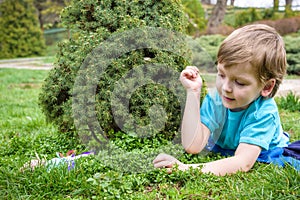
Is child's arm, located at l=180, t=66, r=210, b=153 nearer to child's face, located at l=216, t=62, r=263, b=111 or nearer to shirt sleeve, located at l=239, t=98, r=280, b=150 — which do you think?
child's face, located at l=216, t=62, r=263, b=111

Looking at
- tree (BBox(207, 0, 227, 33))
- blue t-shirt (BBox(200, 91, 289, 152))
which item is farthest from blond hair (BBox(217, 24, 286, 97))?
tree (BBox(207, 0, 227, 33))

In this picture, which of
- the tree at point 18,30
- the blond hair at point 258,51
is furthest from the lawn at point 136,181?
the tree at point 18,30

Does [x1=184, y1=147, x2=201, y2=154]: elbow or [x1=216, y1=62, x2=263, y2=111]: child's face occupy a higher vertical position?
[x1=216, y1=62, x2=263, y2=111]: child's face

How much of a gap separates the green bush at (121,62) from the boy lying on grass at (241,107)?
0.29 m

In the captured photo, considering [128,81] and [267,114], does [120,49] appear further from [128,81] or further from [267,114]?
[267,114]

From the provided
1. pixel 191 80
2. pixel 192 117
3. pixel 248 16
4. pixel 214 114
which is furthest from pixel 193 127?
pixel 248 16

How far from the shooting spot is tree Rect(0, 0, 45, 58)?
60.2 ft

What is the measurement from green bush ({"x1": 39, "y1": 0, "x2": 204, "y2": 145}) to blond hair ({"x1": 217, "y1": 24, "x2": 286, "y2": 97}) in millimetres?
560

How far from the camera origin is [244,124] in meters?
2.59

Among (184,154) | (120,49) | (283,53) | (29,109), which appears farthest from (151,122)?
(29,109)

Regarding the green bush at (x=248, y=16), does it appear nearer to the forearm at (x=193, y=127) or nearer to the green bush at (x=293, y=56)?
the green bush at (x=293, y=56)

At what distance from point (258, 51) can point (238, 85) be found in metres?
0.25

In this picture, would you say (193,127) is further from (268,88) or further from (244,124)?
(268,88)

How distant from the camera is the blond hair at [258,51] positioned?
2357mm
